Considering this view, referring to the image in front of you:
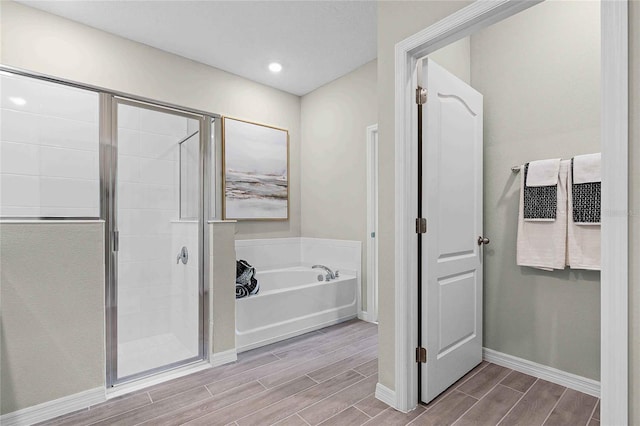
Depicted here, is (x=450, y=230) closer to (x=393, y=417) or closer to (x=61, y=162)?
(x=393, y=417)

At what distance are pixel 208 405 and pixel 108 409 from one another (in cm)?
57

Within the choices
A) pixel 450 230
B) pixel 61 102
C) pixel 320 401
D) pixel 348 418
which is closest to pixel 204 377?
pixel 320 401

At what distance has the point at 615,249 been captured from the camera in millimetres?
1059

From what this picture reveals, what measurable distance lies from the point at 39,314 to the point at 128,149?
3.60 feet

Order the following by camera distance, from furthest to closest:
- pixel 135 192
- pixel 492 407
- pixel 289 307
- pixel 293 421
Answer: pixel 289 307
pixel 135 192
pixel 492 407
pixel 293 421

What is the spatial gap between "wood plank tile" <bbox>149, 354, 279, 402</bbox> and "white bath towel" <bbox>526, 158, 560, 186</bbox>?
227cm

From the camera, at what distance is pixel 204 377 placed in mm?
2232

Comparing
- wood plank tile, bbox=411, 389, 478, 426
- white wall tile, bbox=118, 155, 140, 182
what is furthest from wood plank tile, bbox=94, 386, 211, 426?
white wall tile, bbox=118, 155, 140, 182

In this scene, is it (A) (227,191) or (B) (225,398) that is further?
(A) (227,191)

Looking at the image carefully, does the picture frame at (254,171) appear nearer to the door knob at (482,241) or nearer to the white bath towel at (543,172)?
the door knob at (482,241)

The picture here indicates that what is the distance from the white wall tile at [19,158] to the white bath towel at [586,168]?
3700mm

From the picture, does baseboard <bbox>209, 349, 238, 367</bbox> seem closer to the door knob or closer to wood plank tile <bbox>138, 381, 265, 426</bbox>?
wood plank tile <bbox>138, 381, 265, 426</bbox>

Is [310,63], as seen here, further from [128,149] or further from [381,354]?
[381,354]

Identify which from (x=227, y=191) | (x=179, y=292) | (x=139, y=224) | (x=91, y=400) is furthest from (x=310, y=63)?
(x=91, y=400)
